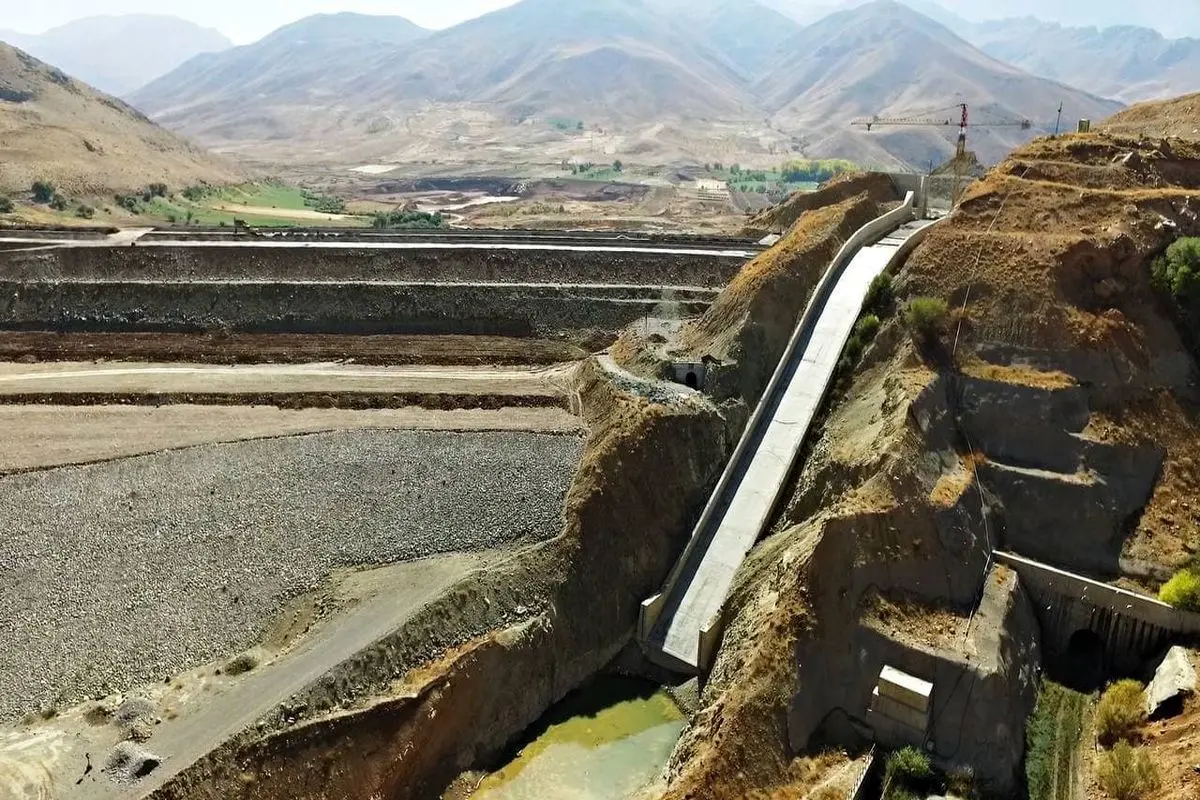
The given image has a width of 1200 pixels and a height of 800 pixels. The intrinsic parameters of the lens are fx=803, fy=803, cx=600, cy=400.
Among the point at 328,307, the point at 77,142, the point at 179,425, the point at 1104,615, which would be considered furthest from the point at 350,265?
the point at 77,142

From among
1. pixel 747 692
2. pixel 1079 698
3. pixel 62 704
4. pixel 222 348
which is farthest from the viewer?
pixel 222 348

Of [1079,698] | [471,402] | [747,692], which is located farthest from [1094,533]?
[471,402]

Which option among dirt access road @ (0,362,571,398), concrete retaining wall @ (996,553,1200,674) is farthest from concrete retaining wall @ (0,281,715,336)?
concrete retaining wall @ (996,553,1200,674)

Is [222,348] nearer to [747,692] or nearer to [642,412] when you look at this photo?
[642,412]

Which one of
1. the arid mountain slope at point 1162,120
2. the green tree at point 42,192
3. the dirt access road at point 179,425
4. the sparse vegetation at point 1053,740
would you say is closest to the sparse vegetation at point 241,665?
Answer: the dirt access road at point 179,425

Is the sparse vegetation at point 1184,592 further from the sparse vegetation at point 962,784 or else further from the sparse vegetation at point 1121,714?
the sparse vegetation at point 962,784

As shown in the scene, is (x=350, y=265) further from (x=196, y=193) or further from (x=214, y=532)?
(x=196, y=193)
